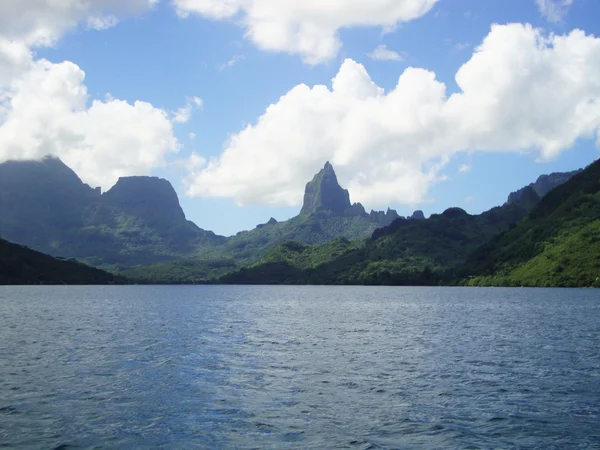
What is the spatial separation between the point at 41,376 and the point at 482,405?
43776 mm

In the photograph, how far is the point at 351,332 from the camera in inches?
3927

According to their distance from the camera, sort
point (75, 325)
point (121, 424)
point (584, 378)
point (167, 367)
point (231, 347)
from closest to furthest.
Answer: point (121, 424) < point (584, 378) < point (167, 367) < point (231, 347) < point (75, 325)

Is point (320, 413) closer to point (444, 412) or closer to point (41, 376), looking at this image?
point (444, 412)

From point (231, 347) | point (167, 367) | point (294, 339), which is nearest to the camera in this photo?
point (167, 367)

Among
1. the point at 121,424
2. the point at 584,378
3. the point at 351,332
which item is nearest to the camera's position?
the point at 121,424

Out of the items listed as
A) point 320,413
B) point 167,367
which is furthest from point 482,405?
point 167,367

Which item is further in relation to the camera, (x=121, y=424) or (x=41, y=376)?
(x=41, y=376)

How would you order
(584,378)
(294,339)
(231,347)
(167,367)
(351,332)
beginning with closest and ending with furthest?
(584,378) < (167,367) < (231,347) < (294,339) < (351,332)

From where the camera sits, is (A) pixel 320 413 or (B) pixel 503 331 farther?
(B) pixel 503 331

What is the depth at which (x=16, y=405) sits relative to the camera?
41.1 m

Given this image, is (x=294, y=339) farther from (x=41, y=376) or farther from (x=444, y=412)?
(x=444, y=412)

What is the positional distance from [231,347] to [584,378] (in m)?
47.5

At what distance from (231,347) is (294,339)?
14.4m

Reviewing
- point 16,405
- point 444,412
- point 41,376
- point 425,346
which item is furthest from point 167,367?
point 425,346
